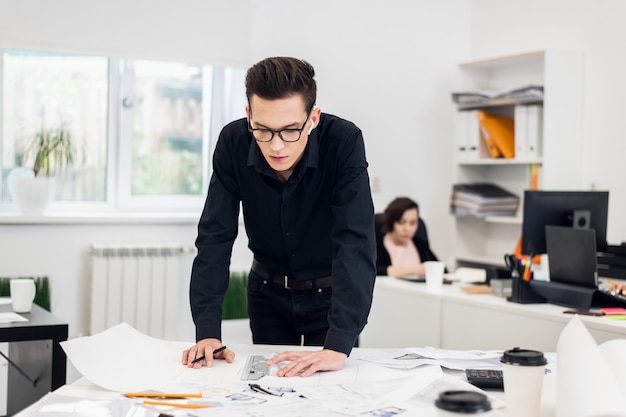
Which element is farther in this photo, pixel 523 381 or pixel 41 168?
pixel 41 168

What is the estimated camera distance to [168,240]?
13.7 ft

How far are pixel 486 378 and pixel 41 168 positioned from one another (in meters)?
2.98

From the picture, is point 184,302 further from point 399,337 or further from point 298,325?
point 298,325

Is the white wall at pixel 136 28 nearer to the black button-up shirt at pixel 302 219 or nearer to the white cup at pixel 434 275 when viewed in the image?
the white cup at pixel 434 275

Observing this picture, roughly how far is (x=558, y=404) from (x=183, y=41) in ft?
11.0

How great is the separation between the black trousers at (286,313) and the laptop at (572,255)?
1.15m

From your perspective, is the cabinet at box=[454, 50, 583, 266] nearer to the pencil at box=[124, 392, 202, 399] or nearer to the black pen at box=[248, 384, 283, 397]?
the black pen at box=[248, 384, 283, 397]

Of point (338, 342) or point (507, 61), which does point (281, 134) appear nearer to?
point (338, 342)

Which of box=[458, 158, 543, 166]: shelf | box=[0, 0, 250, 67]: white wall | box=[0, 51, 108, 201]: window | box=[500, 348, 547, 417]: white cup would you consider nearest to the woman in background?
box=[458, 158, 543, 166]: shelf

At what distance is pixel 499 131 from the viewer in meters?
4.51

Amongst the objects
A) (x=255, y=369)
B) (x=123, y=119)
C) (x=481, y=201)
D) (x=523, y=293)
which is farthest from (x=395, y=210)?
(x=255, y=369)

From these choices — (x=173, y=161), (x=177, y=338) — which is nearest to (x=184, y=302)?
(x=177, y=338)

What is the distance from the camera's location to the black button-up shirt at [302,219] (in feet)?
5.95

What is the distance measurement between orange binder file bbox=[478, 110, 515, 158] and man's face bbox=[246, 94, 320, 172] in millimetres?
2901
